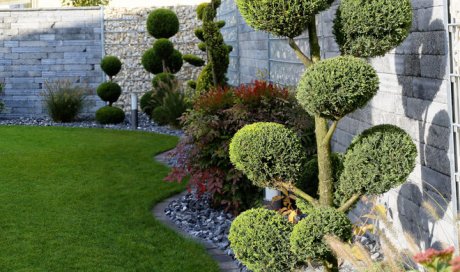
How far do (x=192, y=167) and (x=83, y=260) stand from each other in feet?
6.08

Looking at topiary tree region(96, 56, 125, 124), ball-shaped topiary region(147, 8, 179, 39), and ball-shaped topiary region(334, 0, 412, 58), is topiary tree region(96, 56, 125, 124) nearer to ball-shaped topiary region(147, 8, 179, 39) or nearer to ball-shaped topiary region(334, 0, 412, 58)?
ball-shaped topiary region(147, 8, 179, 39)

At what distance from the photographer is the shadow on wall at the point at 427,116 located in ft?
15.5

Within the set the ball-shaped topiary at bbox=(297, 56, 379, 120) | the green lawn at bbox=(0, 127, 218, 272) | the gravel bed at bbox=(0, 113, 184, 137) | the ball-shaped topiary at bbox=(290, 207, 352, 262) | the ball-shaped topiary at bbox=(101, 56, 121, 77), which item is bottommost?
the green lawn at bbox=(0, 127, 218, 272)

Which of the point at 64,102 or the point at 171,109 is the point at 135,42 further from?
the point at 171,109

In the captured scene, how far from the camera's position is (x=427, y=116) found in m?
4.99

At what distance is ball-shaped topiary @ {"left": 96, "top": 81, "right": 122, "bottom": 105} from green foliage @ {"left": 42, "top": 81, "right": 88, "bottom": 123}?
1.31ft

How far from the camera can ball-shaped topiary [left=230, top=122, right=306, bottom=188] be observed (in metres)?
4.65

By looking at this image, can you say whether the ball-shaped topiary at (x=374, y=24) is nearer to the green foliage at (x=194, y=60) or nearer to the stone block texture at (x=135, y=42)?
the green foliage at (x=194, y=60)

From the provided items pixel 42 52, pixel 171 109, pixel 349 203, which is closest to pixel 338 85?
pixel 349 203

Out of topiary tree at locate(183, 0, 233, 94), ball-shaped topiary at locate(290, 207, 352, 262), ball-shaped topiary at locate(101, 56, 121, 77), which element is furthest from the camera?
ball-shaped topiary at locate(101, 56, 121, 77)

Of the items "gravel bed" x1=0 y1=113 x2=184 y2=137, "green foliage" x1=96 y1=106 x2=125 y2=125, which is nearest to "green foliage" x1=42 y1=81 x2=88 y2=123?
"gravel bed" x1=0 y1=113 x2=184 y2=137

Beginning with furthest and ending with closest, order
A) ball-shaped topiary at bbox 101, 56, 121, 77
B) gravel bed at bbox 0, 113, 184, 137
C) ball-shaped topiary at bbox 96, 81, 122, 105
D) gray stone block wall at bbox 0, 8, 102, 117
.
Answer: gray stone block wall at bbox 0, 8, 102, 117
ball-shaped topiary at bbox 101, 56, 121, 77
ball-shaped topiary at bbox 96, 81, 122, 105
gravel bed at bbox 0, 113, 184, 137

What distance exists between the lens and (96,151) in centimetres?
1182

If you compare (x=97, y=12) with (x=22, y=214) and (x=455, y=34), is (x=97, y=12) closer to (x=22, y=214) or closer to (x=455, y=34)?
(x=22, y=214)
